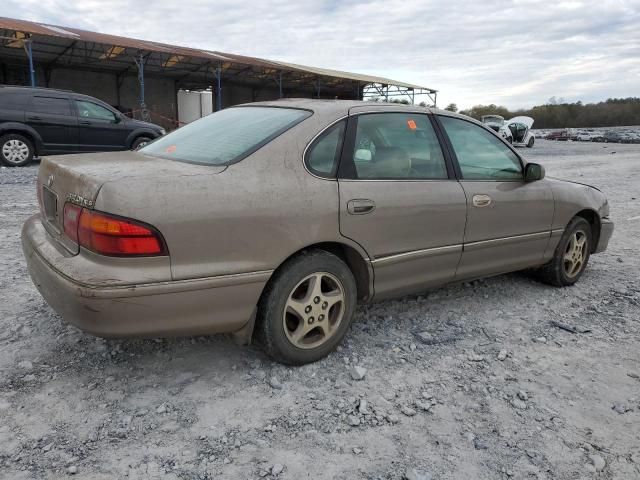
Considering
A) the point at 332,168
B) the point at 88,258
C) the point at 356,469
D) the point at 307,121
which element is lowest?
the point at 356,469

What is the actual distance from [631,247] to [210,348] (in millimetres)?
4972

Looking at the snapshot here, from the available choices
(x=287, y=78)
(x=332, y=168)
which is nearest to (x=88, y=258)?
(x=332, y=168)

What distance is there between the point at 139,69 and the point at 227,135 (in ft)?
65.9

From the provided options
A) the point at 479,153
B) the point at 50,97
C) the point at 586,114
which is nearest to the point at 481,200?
the point at 479,153

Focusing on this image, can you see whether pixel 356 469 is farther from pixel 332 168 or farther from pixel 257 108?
pixel 257 108

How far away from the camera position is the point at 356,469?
2041mm

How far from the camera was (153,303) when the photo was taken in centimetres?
224

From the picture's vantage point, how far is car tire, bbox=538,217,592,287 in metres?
4.17

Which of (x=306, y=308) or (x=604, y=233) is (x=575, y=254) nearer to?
(x=604, y=233)

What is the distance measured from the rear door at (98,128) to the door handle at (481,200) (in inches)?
386

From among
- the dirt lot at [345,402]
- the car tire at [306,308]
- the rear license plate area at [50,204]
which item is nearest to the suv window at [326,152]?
the car tire at [306,308]

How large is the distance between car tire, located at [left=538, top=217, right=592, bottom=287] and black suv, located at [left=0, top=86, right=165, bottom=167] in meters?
9.86

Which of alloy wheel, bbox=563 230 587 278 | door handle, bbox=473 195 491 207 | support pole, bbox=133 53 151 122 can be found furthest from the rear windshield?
support pole, bbox=133 53 151 122

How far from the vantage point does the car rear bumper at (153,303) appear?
2197mm
